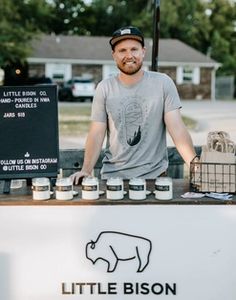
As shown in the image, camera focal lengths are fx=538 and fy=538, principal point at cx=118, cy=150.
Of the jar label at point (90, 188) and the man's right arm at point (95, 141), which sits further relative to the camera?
the man's right arm at point (95, 141)

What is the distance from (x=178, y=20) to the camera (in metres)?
45.5

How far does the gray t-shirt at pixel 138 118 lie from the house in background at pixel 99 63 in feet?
110

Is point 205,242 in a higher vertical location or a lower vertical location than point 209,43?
lower

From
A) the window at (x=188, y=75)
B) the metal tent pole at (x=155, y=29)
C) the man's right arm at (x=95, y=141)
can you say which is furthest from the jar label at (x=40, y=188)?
the window at (x=188, y=75)

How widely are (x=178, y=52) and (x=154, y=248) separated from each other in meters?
38.8

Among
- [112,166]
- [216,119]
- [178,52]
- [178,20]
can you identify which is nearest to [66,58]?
[178,52]

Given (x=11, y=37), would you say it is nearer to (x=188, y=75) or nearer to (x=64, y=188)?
(x=64, y=188)

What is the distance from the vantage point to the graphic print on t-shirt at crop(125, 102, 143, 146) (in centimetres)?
310

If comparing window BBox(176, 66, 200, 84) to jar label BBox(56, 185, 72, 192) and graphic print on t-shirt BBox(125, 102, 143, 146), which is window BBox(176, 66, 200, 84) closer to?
graphic print on t-shirt BBox(125, 102, 143, 146)

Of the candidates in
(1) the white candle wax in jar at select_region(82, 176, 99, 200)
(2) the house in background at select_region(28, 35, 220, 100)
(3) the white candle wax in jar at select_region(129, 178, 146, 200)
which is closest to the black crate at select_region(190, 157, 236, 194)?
(3) the white candle wax in jar at select_region(129, 178, 146, 200)

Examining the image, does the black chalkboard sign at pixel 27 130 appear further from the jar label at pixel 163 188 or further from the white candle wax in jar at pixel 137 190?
the jar label at pixel 163 188

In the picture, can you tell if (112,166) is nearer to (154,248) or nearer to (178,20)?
(154,248)

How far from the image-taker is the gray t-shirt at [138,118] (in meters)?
3.10

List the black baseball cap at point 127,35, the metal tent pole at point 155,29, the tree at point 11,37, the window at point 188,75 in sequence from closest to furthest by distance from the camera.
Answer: the black baseball cap at point 127,35 < the metal tent pole at point 155,29 < the tree at point 11,37 < the window at point 188,75
